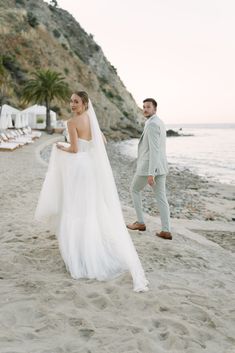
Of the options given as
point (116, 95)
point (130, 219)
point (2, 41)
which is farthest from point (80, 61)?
point (130, 219)

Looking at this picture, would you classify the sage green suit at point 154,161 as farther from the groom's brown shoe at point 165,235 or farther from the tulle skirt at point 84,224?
the tulle skirt at point 84,224

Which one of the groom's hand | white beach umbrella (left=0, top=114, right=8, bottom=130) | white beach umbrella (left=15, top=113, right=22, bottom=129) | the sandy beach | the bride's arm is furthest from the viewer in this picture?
white beach umbrella (left=15, top=113, right=22, bottom=129)

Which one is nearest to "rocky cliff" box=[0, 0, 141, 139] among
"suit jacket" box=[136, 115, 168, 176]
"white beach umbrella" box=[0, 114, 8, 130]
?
"white beach umbrella" box=[0, 114, 8, 130]

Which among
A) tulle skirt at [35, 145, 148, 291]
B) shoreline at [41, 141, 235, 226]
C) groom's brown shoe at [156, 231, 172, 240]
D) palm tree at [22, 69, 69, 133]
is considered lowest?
shoreline at [41, 141, 235, 226]

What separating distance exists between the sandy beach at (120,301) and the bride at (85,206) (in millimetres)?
243

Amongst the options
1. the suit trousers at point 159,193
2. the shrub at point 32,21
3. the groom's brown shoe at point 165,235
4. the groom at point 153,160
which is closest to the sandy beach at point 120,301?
the groom's brown shoe at point 165,235

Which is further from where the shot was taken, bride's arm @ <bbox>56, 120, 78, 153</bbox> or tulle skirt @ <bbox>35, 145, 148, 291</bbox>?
bride's arm @ <bbox>56, 120, 78, 153</bbox>

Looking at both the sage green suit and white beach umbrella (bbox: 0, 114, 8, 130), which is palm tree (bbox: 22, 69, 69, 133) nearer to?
white beach umbrella (bbox: 0, 114, 8, 130)

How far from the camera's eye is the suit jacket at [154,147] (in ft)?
18.7

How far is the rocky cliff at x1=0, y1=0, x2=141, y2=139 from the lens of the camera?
64312 millimetres

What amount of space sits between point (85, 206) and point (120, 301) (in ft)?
4.14

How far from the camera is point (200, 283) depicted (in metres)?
4.33

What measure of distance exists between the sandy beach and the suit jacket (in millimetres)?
1079

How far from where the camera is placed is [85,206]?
4.62m
